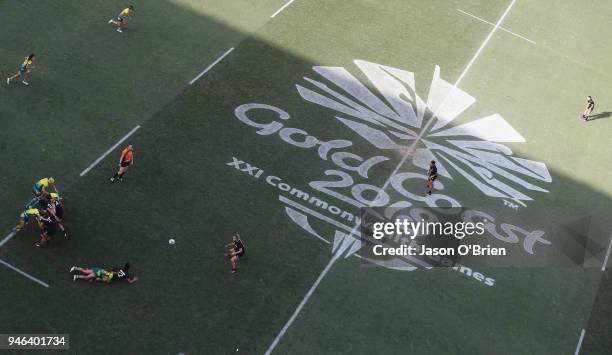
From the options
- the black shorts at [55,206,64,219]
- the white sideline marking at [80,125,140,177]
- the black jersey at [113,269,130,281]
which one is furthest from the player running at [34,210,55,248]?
the white sideline marking at [80,125,140,177]

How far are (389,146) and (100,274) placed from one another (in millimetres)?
17869

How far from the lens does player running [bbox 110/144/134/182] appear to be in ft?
114

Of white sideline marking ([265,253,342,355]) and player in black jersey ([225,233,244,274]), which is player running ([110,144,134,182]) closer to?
player in black jersey ([225,233,244,274])

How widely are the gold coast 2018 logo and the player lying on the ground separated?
854 centimetres

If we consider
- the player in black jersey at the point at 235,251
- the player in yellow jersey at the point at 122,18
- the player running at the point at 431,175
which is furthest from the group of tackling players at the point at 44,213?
the player running at the point at 431,175

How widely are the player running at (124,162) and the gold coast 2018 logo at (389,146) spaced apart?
18.2ft

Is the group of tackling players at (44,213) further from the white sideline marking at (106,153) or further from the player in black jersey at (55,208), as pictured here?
the white sideline marking at (106,153)

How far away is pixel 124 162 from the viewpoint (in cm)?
3494

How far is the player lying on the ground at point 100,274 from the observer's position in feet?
100

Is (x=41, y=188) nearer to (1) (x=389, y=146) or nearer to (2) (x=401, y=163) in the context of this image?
(2) (x=401, y=163)

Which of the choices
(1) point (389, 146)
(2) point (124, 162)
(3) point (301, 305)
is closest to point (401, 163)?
(1) point (389, 146)

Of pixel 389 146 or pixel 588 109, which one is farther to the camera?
pixel 588 109

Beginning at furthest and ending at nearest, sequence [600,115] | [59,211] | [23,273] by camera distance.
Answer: [600,115] → [59,211] → [23,273]

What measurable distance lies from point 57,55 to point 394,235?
21214mm
